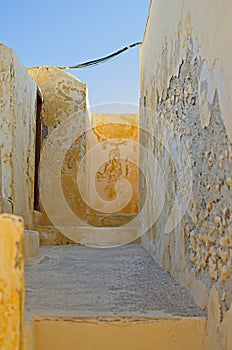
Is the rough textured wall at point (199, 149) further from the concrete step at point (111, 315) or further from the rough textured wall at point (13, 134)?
the rough textured wall at point (13, 134)

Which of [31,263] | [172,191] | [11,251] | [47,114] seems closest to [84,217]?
[47,114]

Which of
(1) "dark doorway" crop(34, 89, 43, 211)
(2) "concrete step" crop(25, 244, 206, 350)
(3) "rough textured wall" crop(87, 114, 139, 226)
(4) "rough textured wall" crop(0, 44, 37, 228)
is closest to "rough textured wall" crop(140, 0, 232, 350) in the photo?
(2) "concrete step" crop(25, 244, 206, 350)

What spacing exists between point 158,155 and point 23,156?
4.51 feet

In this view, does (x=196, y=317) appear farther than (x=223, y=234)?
Yes

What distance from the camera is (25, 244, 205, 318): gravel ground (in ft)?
4.72

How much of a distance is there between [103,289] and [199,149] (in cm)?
79

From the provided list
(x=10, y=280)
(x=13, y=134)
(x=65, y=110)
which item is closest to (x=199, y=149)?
(x=10, y=280)

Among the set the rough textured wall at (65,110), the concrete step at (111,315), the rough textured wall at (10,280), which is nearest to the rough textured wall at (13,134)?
the rough textured wall at (65,110)

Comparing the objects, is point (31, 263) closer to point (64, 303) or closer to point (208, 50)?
point (64, 303)

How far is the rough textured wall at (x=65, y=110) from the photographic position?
4738 millimetres

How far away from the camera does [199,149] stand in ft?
5.24

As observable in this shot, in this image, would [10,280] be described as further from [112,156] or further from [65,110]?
[112,156]

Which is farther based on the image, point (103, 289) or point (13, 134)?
point (13, 134)

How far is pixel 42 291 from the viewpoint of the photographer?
68.7 inches
